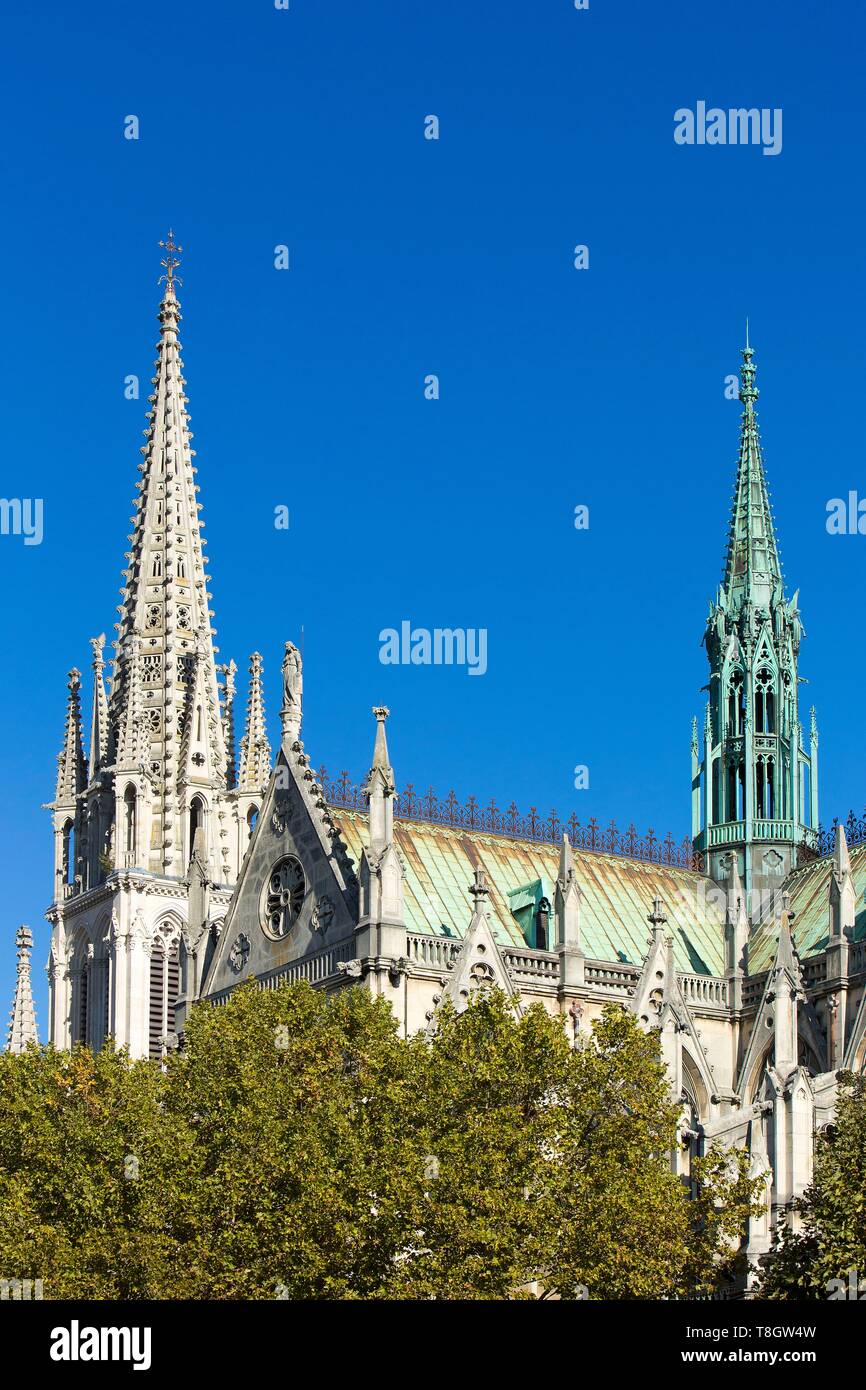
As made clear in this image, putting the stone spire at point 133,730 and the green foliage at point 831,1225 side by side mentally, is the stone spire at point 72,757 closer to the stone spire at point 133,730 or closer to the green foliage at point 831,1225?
the stone spire at point 133,730

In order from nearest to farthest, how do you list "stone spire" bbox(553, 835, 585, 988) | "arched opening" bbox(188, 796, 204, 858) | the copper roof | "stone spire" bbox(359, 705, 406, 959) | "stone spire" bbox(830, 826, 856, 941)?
"stone spire" bbox(359, 705, 406, 959) → "stone spire" bbox(830, 826, 856, 941) → "stone spire" bbox(553, 835, 585, 988) → the copper roof → "arched opening" bbox(188, 796, 204, 858)

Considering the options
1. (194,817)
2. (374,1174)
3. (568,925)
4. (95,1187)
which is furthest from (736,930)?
(194,817)

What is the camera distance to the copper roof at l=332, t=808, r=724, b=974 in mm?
84938

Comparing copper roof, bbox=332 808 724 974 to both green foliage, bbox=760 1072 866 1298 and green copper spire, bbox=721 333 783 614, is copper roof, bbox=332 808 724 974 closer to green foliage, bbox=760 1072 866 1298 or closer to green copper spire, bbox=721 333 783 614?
green copper spire, bbox=721 333 783 614

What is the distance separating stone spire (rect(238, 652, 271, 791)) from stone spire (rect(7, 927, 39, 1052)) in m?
11.3

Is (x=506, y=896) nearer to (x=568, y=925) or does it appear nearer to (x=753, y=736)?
(x=568, y=925)

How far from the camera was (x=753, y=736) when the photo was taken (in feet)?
312

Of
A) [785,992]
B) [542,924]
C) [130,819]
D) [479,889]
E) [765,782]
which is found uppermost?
[130,819]

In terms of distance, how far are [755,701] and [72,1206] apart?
127 ft

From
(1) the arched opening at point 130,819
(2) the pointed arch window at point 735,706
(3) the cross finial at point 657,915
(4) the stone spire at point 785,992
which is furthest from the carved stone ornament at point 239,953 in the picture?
(1) the arched opening at point 130,819

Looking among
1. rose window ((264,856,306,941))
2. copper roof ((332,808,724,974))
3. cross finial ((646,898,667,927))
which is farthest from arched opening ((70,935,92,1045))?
cross finial ((646,898,667,927))

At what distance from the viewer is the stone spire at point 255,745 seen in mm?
116938

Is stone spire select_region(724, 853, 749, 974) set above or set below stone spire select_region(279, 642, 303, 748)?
below

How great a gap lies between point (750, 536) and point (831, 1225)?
137 feet
